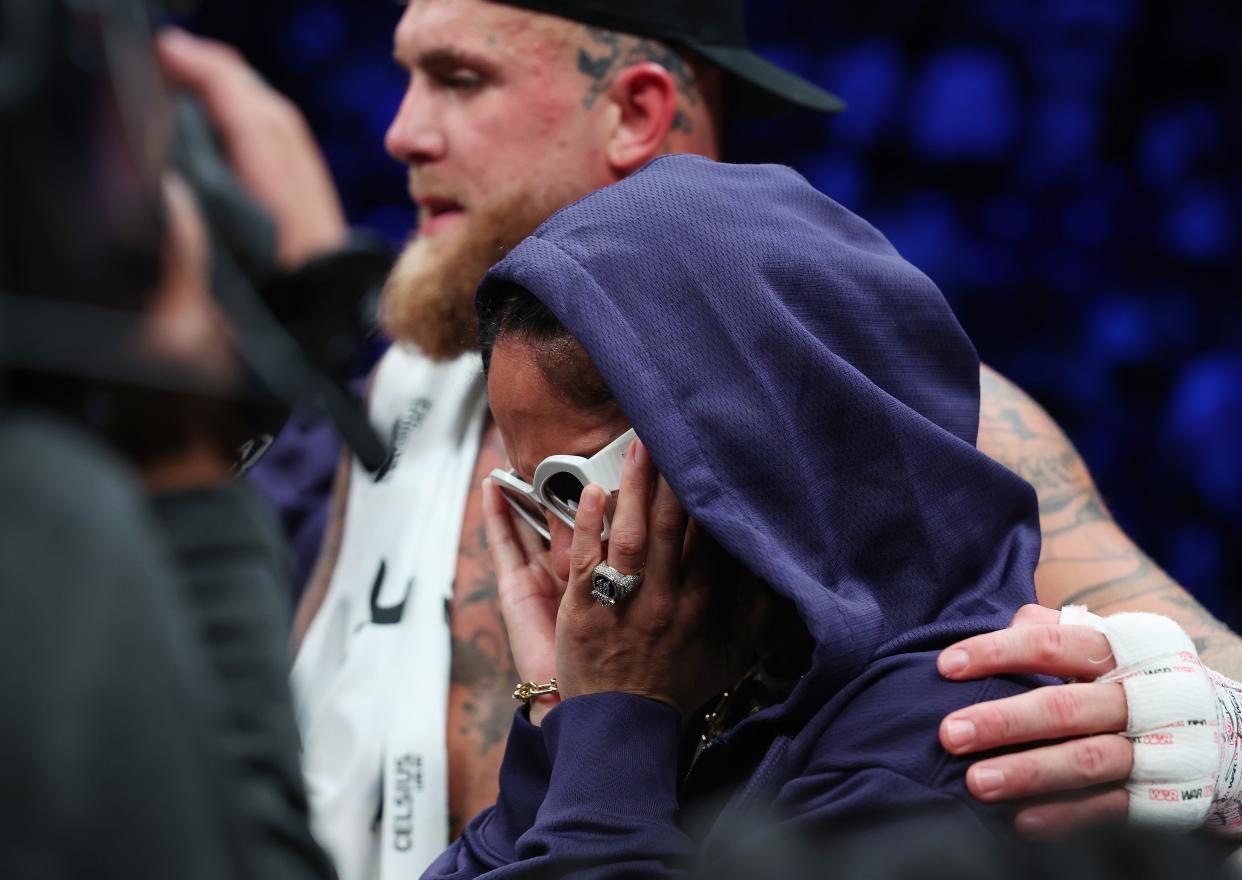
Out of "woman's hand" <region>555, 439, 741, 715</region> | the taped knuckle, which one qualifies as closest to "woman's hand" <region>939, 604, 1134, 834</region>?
the taped knuckle

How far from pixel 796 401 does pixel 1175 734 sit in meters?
0.39

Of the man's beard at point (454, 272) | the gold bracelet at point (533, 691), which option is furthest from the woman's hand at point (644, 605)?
the man's beard at point (454, 272)

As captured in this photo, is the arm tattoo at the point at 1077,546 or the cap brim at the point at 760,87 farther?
the cap brim at the point at 760,87

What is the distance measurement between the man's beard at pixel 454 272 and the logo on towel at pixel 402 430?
0.20m

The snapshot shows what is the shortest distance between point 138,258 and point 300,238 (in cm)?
41

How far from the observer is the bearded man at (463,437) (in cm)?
174

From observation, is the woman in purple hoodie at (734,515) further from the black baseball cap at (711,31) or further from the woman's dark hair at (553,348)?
the black baseball cap at (711,31)

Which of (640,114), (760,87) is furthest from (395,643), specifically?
(760,87)

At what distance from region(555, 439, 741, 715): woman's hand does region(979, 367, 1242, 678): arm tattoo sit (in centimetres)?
51

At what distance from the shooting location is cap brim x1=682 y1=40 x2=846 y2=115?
211cm

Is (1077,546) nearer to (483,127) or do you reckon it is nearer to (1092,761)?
(1092,761)

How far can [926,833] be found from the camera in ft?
1.99

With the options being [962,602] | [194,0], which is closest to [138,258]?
[194,0]

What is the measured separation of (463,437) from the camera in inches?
82.2
